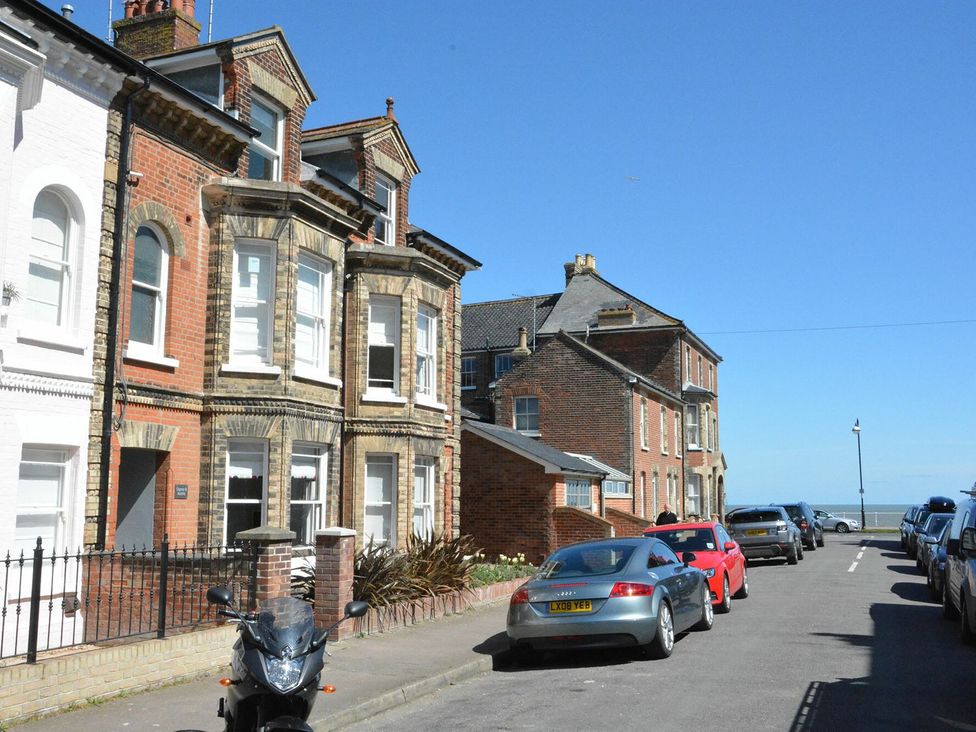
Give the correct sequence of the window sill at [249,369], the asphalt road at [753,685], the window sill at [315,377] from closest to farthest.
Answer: the asphalt road at [753,685], the window sill at [249,369], the window sill at [315,377]

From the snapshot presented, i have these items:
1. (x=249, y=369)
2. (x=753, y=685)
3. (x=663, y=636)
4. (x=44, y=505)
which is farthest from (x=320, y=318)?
(x=753, y=685)

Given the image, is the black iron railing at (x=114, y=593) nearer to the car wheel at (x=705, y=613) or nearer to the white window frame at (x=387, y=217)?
the car wheel at (x=705, y=613)

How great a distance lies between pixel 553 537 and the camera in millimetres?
25688

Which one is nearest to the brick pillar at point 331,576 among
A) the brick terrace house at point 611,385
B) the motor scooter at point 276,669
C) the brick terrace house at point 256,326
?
the brick terrace house at point 256,326

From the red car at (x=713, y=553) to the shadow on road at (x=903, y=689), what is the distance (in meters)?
2.69

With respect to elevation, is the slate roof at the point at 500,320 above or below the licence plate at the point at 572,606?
above

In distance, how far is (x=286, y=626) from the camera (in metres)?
5.93

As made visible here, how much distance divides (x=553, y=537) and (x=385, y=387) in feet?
30.3

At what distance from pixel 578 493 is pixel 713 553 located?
1204 centimetres

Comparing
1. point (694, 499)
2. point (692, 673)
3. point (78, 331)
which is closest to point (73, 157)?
point (78, 331)

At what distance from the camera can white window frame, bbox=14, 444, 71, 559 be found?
1139cm

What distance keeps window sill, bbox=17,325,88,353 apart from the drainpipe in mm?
578

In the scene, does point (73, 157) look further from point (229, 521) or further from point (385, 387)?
point (385, 387)

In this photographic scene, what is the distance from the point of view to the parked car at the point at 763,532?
27344mm
